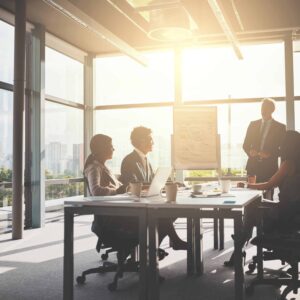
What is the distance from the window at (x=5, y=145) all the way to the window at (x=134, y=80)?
8.79ft

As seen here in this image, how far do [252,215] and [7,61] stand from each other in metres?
4.55

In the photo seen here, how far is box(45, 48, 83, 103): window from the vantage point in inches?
296

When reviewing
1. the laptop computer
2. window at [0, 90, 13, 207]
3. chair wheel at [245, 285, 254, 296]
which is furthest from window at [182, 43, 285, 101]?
the laptop computer

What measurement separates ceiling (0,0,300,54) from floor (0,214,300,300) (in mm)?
3020

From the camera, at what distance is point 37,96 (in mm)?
6832

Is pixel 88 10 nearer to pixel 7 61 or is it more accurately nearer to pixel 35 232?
pixel 7 61

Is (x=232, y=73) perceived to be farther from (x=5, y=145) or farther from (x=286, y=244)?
(x=286, y=244)

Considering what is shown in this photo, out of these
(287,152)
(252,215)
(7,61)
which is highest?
(7,61)

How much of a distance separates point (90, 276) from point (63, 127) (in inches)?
181

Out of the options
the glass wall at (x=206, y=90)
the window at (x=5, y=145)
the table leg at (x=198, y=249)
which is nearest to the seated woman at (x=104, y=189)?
the table leg at (x=198, y=249)

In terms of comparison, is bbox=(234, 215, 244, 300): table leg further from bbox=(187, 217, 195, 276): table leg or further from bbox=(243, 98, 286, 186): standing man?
bbox=(243, 98, 286, 186): standing man

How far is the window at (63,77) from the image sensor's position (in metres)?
7.52

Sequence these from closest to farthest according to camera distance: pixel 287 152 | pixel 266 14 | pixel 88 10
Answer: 1. pixel 287 152
2. pixel 88 10
3. pixel 266 14

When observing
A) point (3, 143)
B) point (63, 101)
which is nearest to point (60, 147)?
point (63, 101)
